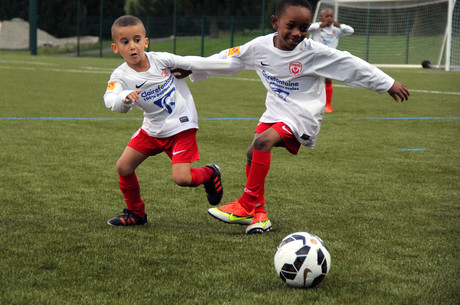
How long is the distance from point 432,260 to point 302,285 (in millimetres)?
826

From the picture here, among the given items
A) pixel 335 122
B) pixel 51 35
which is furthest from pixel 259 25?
pixel 335 122

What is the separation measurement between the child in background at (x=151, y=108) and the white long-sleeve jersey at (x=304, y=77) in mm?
376

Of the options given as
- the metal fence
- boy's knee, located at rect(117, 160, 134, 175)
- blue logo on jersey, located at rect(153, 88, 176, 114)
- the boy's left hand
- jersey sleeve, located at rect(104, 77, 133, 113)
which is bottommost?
the metal fence

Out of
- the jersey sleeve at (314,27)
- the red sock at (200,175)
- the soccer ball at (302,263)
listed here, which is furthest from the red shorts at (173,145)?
the jersey sleeve at (314,27)

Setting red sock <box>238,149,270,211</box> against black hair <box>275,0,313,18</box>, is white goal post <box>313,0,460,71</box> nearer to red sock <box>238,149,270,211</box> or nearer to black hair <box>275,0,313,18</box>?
black hair <box>275,0,313,18</box>

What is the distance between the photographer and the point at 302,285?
298cm

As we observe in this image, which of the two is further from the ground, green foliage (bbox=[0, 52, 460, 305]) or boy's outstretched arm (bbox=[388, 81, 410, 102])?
boy's outstretched arm (bbox=[388, 81, 410, 102])

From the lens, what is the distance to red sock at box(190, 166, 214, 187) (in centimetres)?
424

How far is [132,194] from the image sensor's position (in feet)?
13.7

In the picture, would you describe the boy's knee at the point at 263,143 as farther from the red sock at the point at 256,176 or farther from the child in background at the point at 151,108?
the child in background at the point at 151,108

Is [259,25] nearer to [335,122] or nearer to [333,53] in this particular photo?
[335,122]

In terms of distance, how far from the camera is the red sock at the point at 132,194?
13.5 feet

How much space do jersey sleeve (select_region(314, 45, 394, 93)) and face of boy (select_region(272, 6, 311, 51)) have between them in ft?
0.61

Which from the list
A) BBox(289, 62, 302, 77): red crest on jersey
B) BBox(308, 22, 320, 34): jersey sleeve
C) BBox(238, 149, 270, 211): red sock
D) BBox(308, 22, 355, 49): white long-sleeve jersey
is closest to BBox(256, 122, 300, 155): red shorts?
BBox(238, 149, 270, 211): red sock
